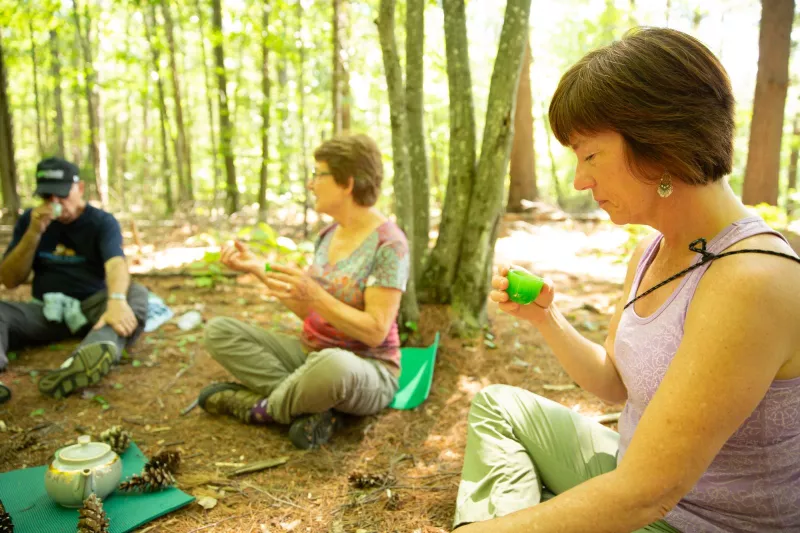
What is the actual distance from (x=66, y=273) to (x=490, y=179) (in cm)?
308

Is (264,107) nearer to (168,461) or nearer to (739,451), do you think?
(168,461)

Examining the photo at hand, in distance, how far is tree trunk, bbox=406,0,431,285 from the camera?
12.7ft

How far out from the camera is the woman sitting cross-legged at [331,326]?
261 cm

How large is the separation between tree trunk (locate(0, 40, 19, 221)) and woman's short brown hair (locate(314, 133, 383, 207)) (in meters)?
5.02

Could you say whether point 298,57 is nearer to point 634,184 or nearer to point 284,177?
point 284,177

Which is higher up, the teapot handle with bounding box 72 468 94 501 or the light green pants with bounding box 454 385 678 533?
the light green pants with bounding box 454 385 678 533

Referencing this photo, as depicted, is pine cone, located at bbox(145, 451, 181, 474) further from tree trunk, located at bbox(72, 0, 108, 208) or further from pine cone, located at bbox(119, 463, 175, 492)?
tree trunk, located at bbox(72, 0, 108, 208)

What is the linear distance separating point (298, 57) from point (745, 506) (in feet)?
25.3

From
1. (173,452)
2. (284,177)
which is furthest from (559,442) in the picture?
(284,177)

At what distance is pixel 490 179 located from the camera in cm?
373

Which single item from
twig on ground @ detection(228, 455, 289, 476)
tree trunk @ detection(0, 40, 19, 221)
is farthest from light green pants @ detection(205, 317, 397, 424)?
tree trunk @ detection(0, 40, 19, 221)

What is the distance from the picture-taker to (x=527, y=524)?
44.3 inches

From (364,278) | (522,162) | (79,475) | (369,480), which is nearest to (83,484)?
(79,475)

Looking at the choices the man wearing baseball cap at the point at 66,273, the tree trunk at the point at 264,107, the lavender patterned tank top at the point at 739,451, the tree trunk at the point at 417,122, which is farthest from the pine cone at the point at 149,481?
the tree trunk at the point at 264,107
